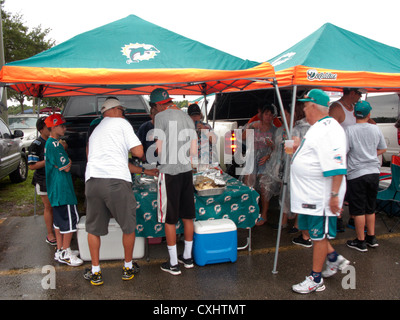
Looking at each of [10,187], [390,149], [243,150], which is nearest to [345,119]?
[243,150]

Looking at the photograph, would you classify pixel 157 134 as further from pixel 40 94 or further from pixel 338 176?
pixel 40 94

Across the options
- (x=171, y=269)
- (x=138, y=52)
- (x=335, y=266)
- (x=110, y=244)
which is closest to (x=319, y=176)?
(x=335, y=266)

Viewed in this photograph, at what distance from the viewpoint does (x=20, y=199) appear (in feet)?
21.2

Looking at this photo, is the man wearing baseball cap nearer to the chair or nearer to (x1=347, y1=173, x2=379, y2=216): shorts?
(x1=347, y1=173, x2=379, y2=216): shorts

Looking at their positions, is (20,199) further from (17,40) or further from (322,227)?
(17,40)

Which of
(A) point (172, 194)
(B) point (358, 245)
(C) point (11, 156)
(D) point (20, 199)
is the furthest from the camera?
(C) point (11, 156)

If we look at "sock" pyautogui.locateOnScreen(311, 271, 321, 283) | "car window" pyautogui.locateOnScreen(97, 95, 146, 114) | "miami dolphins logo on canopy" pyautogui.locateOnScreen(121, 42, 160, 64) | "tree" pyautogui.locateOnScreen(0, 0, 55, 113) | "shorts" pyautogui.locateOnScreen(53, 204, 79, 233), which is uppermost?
"tree" pyautogui.locateOnScreen(0, 0, 55, 113)

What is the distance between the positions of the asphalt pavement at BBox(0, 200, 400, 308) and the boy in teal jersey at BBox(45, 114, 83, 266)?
572mm

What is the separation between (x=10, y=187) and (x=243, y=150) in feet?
19.3

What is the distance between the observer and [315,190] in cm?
272

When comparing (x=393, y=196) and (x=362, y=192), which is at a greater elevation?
(x=362, y=192)

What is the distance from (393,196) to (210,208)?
2.91m

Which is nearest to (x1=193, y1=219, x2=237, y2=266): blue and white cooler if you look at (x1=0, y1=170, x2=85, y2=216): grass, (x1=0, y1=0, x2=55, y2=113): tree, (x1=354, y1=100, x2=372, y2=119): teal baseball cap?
(x1=354, y1=100, x2=372, y2=119): teal baseball cap

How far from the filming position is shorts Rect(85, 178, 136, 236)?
2850mm
